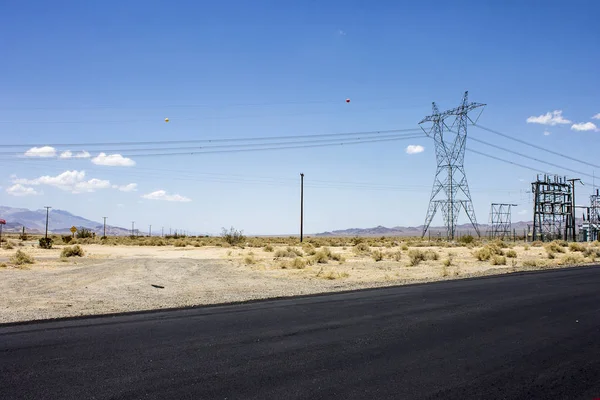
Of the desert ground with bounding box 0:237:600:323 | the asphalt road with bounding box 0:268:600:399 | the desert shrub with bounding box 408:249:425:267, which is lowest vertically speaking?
the desert ground with bounding box 0:237:600:323

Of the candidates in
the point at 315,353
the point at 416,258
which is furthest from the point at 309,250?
the point at 315,353

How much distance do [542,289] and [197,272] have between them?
53.5 ft

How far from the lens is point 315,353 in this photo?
8117 mm

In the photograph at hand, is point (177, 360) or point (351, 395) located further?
point (177, 360)

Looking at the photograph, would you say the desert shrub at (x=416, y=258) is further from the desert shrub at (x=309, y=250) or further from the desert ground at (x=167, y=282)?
Answer: the desert shrub at (x=309, y=250)

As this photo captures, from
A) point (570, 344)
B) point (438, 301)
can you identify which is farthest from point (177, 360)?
point (438, 301)

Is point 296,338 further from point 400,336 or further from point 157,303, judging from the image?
point 157,303

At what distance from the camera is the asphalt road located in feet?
20.6

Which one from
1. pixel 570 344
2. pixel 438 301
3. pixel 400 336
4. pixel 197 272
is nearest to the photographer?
pixel 570 344

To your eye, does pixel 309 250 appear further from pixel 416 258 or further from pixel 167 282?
pixel 167 282

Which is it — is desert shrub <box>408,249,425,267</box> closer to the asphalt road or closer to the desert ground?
the desert ground

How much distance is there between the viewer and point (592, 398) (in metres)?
6.09

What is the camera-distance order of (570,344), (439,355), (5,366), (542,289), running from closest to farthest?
(5,366) → (439,355) → (570,344) → (542,289)

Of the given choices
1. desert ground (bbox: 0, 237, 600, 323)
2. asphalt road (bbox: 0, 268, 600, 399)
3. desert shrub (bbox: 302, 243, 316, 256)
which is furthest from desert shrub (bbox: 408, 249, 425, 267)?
asphalt road (bbox: 0, 268, 600, 399)
